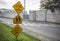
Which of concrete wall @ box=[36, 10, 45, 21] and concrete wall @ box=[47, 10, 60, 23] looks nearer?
concrete wall @ box=[47, 10, 60, 23]

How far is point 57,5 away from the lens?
126ft

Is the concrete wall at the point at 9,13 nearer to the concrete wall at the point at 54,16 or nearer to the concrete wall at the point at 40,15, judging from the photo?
the concrete wall at the point at 40,15

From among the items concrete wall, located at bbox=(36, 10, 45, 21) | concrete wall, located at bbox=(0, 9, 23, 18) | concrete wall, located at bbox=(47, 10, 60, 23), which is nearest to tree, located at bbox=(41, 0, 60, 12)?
concrete wall, located at bbox=(47, 10, 60, 23)

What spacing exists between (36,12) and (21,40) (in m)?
37.0

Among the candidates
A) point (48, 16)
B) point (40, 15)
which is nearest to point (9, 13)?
point (40, 15)

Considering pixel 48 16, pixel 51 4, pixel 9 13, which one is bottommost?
pixel 48 16

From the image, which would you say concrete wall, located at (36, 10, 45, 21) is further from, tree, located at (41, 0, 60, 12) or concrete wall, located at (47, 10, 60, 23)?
tree, located at (41, 0, 60, 12)

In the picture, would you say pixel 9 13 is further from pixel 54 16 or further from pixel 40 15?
pixel 54 16

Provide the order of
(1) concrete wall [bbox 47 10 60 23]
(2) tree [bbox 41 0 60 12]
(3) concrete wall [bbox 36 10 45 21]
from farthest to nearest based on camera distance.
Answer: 1. (3) concrete wall [bbox 36 10 45 21]
2. (2) tree [bbox 41 0 60 12]
3. (1) concrete wall [bbox 47 10 60 23]

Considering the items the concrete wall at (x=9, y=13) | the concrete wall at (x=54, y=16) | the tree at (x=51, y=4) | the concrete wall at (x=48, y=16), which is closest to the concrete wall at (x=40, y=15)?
the concrete wall at (x=48, y=16)

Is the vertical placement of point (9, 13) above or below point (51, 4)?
below

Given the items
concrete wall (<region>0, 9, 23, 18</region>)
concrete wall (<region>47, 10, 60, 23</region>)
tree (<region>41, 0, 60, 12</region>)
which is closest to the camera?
concrete wall (<region>47, 10, 60, 23</region>)

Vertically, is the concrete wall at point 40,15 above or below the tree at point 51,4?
below

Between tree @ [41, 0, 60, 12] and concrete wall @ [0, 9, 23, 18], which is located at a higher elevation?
tree @ [41, 0, 60, 12]
